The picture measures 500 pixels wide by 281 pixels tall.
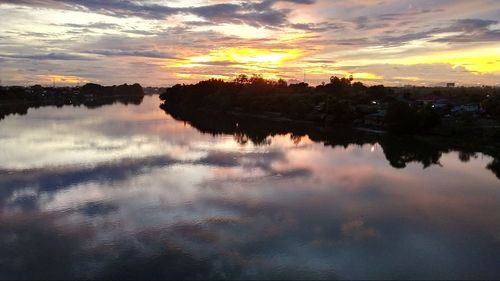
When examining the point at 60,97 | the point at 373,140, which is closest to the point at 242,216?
the point at 373,140

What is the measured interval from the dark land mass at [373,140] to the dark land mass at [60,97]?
24.2m

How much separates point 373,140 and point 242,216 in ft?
58.9

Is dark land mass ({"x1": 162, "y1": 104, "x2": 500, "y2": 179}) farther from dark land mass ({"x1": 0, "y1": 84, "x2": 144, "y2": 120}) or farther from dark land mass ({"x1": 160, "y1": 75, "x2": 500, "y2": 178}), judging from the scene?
dark land mass ({"x1": 0, "y1": 84, "x2": 144, "y2": 120})

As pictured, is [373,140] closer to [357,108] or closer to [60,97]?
[357,108]

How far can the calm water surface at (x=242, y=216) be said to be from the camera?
866cm

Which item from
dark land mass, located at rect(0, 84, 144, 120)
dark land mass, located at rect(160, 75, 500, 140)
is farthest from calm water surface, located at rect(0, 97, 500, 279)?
dark land mass, located at rect(0, 84, 144, 120)

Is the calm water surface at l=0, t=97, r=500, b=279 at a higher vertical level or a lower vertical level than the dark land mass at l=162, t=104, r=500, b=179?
lower

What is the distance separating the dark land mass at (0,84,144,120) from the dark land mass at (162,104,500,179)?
24.2 metres

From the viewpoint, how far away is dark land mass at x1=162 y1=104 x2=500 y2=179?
21891mm

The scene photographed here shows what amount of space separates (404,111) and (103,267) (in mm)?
24111

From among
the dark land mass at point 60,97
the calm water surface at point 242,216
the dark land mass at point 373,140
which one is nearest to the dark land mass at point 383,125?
the dark land mass at point 373,140

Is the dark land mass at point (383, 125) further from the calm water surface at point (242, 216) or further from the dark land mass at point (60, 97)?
the dark land mass at point (60, 97)

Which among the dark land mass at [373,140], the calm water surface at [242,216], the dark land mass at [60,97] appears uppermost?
Answer: the dark land mass at [60,97]

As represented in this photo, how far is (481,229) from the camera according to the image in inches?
438
